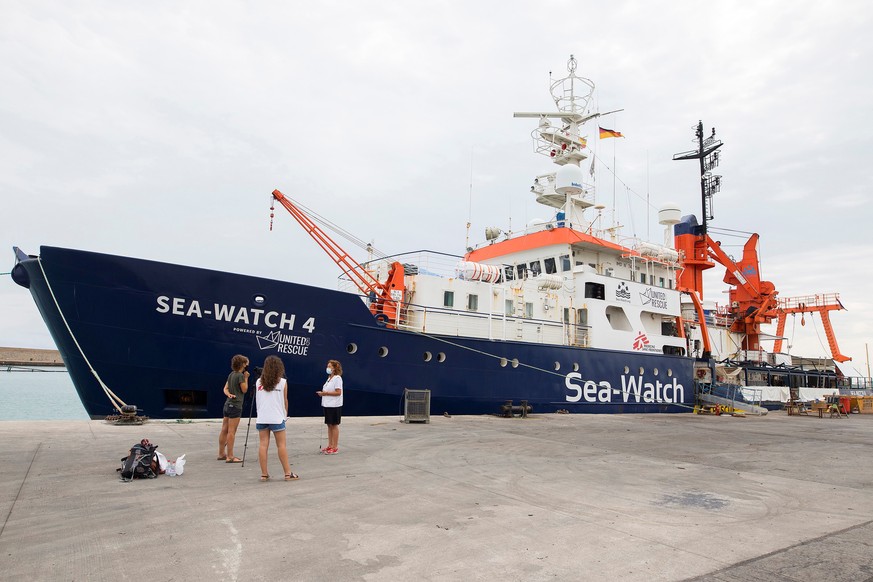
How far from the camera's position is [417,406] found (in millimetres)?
11227

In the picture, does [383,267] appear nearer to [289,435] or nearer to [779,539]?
[289,435]

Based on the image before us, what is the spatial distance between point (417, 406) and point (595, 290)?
8.74 metres

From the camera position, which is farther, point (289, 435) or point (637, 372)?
point (637, 372)

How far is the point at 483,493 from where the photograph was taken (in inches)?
204

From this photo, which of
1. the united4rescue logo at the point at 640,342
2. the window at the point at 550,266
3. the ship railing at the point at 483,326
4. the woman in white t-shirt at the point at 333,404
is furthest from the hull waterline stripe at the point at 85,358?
the united4rescue logo at the point at 640,342

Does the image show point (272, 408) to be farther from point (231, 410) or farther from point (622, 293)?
point (622, 293)

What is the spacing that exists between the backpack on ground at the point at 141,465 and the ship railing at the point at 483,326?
24.7ft

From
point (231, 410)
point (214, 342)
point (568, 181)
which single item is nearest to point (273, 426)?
point (231, 410)

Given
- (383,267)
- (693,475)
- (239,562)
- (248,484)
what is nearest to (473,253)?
(383,267)

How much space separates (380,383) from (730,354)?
1989cm

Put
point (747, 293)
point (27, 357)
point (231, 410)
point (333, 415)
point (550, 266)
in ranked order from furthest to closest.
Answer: point (27, 357) → point (747, 293) → point (550, 266) → point (333, 415) → point (231, 410)

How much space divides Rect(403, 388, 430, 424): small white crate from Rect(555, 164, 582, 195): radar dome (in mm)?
11446

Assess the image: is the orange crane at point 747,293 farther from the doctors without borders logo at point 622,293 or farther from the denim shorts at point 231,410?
the denim shorts at point 231,410

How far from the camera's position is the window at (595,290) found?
681 inches
